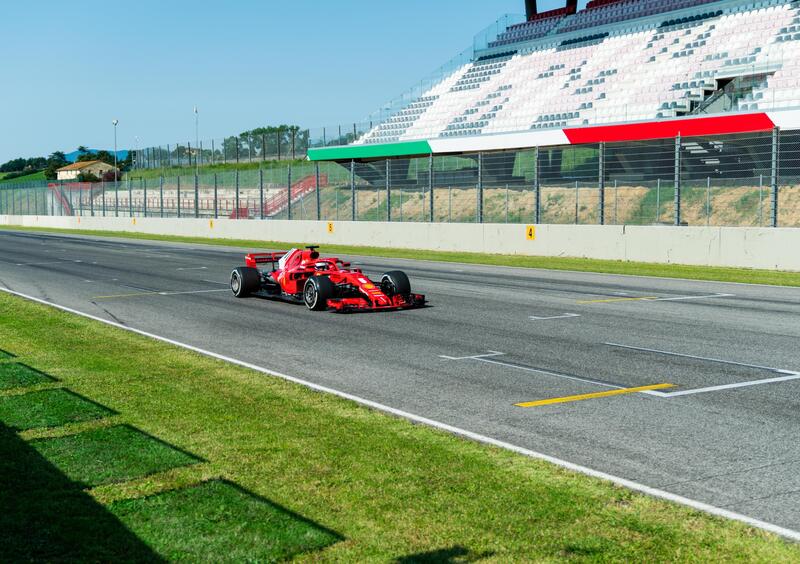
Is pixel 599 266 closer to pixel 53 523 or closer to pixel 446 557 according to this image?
pixel 446 557

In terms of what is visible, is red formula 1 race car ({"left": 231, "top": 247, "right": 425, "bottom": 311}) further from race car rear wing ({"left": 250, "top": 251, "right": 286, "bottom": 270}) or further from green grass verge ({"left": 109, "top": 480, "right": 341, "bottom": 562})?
green grass verge ({"left": 109, "top": 480, "right": 341, "bottom": 562})

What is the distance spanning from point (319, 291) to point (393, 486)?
8916 millimetres

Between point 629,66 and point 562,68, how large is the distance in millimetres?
5299

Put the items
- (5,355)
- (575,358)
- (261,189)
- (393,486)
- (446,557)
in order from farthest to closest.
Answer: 1. (261,189)
2. (5,355)
3. (575,358)
4. (393,486)
5. (446,557)

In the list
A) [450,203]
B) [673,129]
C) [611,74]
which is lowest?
[450,203]

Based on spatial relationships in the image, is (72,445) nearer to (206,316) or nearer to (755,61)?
(206,316)

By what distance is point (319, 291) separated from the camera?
14.3m

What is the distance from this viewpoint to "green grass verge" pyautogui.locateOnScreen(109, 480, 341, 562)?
4527mm

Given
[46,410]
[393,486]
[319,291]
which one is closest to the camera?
[393,486]

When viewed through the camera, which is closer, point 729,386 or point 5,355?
point 729,386

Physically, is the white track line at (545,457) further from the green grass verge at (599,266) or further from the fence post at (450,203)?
the fence post at (450,203)

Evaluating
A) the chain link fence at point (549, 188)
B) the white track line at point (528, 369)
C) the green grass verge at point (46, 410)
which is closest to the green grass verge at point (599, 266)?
the chain link fence at point (549, 188)

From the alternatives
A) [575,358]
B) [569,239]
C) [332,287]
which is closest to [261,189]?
[569,239]

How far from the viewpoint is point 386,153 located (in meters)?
47.2
